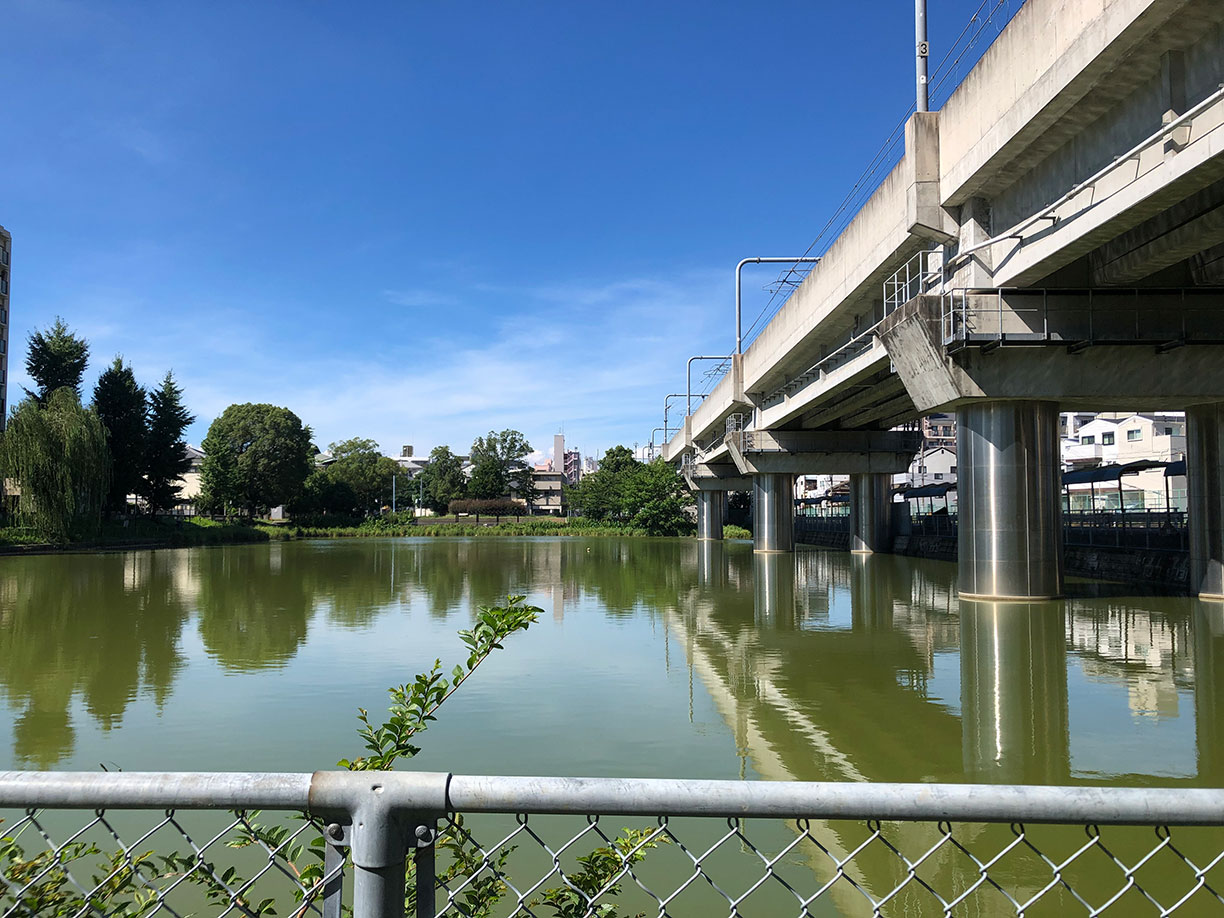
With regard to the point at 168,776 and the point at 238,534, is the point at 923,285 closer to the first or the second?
the point at 168,776

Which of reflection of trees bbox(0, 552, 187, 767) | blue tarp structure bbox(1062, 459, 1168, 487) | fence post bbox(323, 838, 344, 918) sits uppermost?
blue tarp structure bbox(1062, 459, 1168, 487)

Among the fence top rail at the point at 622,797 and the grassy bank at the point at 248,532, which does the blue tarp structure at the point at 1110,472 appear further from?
the grassy bank at the point at 248,532

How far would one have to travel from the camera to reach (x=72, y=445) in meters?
39.8

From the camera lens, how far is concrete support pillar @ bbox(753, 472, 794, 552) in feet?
140

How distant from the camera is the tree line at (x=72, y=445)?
39.2 metres

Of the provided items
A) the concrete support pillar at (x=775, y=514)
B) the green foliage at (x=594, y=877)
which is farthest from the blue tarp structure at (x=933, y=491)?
the green foliage at (x=594, y=877)

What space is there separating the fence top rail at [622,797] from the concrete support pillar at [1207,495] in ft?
65.2

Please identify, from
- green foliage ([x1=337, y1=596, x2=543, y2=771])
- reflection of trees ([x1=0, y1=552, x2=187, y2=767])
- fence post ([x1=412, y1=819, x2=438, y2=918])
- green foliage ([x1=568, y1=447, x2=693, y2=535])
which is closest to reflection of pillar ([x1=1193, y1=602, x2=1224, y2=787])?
green foliage ([x1=337, y1=596, x2=543, y2=771])

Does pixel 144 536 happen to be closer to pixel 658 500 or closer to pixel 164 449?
pixel 164 449

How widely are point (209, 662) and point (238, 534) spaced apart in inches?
2020

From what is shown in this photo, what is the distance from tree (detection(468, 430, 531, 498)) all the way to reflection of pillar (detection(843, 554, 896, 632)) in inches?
2658

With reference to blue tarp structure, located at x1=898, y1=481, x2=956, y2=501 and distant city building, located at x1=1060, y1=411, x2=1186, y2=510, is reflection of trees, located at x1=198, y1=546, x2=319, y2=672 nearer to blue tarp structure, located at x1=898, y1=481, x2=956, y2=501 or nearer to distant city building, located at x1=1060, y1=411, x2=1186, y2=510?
blue tarp structure, located at x1=898, y1=481, x2=956, y2=501

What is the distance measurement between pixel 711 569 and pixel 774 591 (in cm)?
913

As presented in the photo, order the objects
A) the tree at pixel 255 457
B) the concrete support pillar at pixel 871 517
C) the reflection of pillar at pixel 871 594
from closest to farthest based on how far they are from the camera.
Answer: the reflection of pillar at pixel 871 594 < the concrete support pillar at pixel 871 517 < the tree at pixel 255 457
